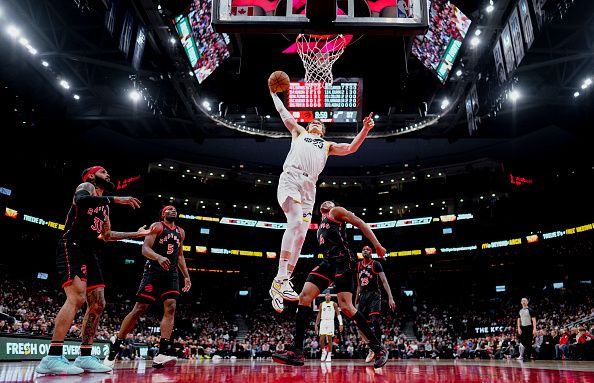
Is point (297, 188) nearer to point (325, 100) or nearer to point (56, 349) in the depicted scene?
point (56, 349)

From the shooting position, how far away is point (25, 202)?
2762 cm

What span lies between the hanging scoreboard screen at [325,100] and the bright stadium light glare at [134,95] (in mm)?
8082

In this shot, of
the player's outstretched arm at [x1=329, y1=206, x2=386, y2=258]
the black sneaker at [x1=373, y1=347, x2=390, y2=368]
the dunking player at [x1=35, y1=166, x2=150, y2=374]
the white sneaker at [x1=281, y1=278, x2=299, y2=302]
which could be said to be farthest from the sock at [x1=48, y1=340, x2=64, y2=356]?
the black sneaker at [x1=373, y1=347, x2=390, y2=368]

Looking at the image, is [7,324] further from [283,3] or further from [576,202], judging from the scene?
[576,202]

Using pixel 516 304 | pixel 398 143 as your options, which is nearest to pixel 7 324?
pixel 398 143

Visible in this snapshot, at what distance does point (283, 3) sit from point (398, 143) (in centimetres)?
2700

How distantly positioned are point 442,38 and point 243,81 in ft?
27.7

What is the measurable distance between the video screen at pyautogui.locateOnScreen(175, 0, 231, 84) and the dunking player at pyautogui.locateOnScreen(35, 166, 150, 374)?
10329mm

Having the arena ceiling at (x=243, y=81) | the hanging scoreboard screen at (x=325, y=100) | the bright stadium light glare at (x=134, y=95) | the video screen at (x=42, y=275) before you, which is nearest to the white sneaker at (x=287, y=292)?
the hanging scoreboard screen at (x=325, y=100)

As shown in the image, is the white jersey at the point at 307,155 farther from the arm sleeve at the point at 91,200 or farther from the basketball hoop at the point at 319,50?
the basketball hoop at the point at 319,50

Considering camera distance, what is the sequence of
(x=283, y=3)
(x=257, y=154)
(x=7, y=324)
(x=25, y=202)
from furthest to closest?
1. (x=257, y=154)
2. (x=25, y=202)
3. (x=7, y=324)
4. (x=283, y=3)

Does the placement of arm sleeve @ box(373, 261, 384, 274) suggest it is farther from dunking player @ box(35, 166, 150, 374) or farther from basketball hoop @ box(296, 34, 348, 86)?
basketball hoop @ box(296, 34, 348, 86)

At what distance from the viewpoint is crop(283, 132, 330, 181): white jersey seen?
5207 millimetres

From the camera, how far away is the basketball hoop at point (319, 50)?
12.1 meters
